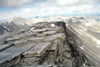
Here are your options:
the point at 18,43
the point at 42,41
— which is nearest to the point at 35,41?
the point at 42,41

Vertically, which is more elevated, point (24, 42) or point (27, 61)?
point (24, 42)

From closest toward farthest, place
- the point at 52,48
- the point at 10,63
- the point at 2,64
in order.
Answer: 1. the point at 2,64
2. the point at 10,63
3. the point at 52,48

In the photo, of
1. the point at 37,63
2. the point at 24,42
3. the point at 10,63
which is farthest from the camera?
the point at 24,42

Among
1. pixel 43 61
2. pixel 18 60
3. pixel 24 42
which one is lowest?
pixel 43 61

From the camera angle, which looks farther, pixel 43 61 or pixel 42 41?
pixel 42 41

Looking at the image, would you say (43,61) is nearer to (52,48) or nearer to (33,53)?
(33,53)

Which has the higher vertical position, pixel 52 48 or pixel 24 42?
pixel 24 42

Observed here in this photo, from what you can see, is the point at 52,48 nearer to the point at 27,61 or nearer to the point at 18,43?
the point at 27,61

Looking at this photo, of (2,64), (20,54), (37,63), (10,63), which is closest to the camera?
(2,64)

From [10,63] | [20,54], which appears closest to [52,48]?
[20,54]
